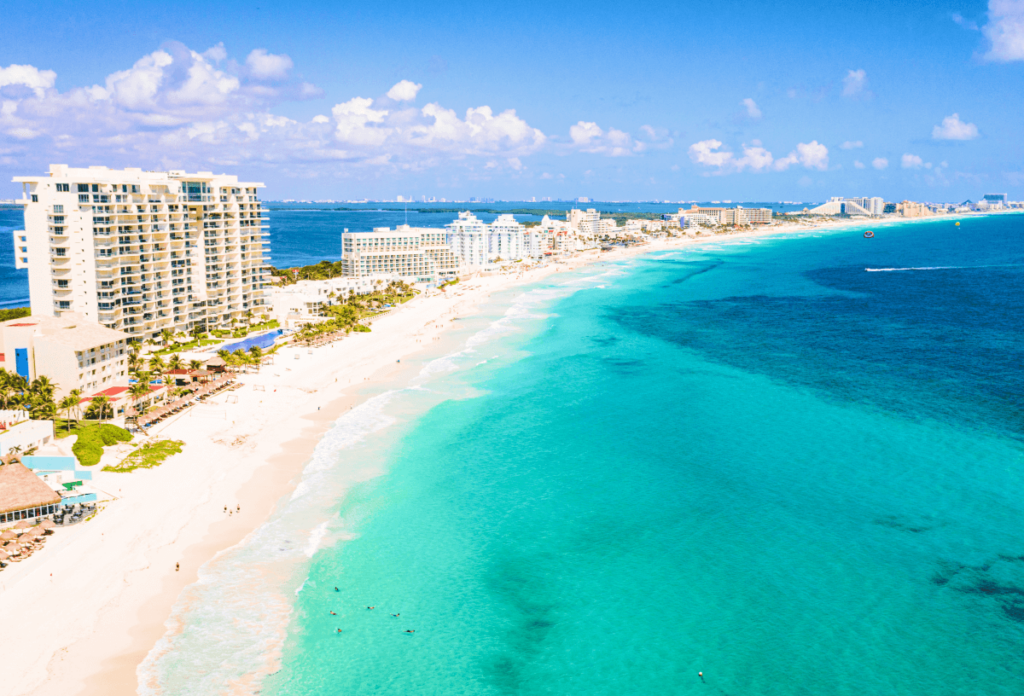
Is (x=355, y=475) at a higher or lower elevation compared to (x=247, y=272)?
lower

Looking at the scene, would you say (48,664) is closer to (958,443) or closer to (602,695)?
(602,695)

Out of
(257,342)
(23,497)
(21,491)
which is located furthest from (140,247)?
(23,497)

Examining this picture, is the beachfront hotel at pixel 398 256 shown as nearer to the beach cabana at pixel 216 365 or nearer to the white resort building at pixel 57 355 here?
the beach cabana at pixel 216 365

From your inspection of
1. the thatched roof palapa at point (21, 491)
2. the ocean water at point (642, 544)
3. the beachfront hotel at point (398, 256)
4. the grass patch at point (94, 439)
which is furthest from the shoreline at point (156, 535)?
the beachfront hotel at point (398, 256)

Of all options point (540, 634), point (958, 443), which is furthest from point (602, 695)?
point (958, 443)

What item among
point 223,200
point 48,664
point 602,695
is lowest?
point 602,695

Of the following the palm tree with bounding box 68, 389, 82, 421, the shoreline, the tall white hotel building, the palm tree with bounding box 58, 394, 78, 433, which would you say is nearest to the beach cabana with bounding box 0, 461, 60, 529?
the shoreline

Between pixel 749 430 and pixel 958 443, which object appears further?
pixel 749 430
